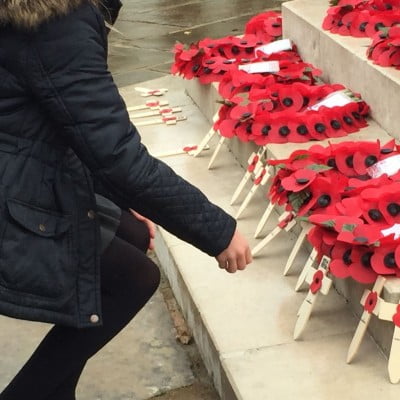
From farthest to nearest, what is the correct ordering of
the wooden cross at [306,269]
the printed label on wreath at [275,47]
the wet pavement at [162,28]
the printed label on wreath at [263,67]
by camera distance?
the wet pavement at [162,28]
the printed label on wreath at [275,47]
the printed label on wreath at [263,67]
the wooden cross at [306,269]

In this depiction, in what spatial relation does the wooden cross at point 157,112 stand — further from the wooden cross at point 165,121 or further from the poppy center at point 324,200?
the poppy center at point 324,200

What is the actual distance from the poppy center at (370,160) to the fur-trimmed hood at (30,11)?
1.77 metres

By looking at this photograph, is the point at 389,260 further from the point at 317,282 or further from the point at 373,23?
the point at 373,23

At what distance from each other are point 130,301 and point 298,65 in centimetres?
251

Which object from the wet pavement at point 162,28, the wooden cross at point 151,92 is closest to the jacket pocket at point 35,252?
the wooden cross at point 151,92

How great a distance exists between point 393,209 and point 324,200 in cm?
28

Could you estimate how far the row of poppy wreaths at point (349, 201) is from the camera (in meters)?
2.84

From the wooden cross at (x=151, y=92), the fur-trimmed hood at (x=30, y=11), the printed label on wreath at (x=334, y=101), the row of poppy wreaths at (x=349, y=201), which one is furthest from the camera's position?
the wooden cross at (x=151, y=92)

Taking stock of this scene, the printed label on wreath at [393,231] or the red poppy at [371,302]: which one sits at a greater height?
the printed label on wreath at [393,231]

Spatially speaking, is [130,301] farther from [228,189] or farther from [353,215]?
[228,189]

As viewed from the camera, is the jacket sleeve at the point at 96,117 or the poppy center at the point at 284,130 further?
the poppy center at the point at 284,130

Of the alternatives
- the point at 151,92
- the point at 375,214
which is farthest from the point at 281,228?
the point at 151,92

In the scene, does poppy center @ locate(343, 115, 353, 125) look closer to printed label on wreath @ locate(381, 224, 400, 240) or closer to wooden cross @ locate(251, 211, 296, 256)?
wooden cross @ locate(251, 211, 296, 256)

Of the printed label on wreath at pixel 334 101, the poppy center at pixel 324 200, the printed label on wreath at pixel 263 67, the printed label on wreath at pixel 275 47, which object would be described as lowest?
the printed label on wreath at pixel 275 47
